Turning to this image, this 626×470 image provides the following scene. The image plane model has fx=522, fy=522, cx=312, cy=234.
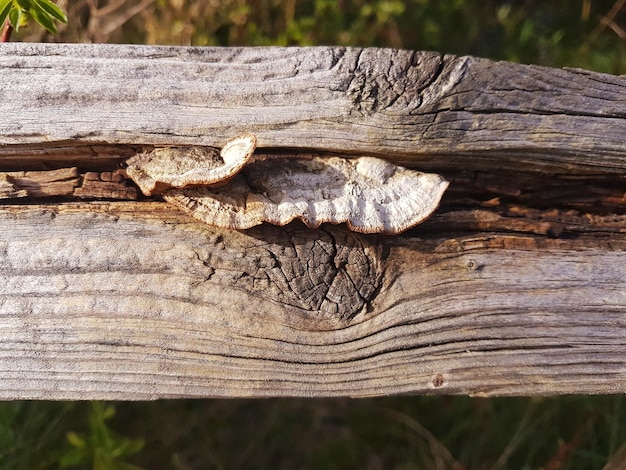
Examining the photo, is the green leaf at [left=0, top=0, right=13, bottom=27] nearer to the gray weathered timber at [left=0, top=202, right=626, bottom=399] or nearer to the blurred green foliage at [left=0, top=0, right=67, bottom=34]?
the blurred green foliage at [left=0, top=0, right=67, bottom=34]

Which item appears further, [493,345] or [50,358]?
[493,345]

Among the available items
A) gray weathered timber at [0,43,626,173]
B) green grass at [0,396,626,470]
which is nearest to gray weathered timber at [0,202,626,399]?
gray weathered timber at [0,43,626,173]

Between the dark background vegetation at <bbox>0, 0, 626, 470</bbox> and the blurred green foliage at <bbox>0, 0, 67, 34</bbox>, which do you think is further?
the dark background vegetation at <bbox>0, 0, 626, 470</bbox>

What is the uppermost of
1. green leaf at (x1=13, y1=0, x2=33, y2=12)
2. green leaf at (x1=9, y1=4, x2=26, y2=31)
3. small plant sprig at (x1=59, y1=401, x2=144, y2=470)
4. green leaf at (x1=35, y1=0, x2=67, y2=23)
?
green leaf at (x1=35, y1=0, x2=67, y2=23)

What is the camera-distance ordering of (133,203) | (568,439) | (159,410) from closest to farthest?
1. (133,203)
2. (568,439)
3. (159,410)

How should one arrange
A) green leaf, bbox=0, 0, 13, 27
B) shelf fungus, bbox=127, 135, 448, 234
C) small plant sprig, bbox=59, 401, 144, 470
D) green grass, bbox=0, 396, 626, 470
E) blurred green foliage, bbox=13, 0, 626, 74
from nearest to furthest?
shelf fungus, bbox=127, 135, 448, 234
green leaf, bbox=0, 0, 13, 27
small plant sprig, bbox=59, 401, 144, 470
green grass, bbox=0, 396, 626, 470
blurred green foliage, bbox=13, 0, 626, 74

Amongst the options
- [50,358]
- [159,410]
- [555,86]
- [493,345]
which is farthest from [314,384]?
[159,410]

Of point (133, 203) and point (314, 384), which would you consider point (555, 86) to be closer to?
point (314, 384)
